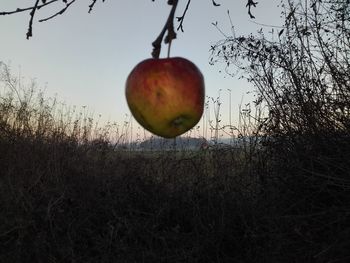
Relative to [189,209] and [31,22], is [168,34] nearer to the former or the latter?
[31,22]

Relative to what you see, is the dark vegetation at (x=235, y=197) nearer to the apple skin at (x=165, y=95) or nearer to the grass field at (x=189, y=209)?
the grass field at (x=189, y=209)

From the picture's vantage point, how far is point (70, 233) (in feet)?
10.7

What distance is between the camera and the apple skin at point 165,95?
663 millimetres

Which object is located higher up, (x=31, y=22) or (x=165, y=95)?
(x=31, y=22)

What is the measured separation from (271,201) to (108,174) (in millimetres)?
1972

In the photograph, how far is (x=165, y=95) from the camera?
667 millimetres

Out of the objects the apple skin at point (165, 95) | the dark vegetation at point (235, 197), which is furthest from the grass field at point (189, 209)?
the apple skin at point (165, 95)

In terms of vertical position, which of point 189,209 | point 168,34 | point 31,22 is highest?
point 31,22

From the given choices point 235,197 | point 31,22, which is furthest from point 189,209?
point 31,22

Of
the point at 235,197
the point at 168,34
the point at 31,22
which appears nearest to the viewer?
the point at 168,34

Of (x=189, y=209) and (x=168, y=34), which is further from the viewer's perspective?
(x=189, y=209)

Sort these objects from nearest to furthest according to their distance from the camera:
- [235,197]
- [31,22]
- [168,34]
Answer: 1. [168,34]
2. [31,22]
3. [235,197]

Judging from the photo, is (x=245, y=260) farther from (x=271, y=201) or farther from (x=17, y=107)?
(x=17, y=107)

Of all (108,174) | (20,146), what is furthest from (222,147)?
(20,146)
